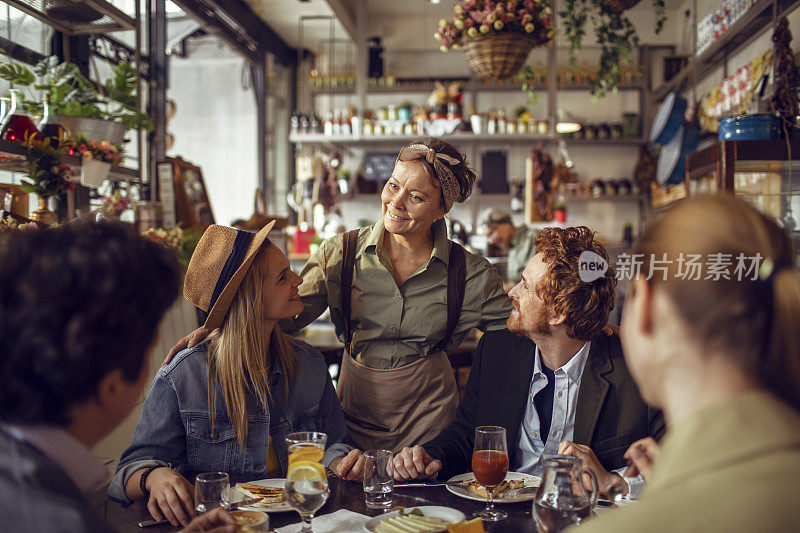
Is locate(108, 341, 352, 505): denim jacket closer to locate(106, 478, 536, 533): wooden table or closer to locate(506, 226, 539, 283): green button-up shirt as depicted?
locate(106, 478, 536, 533): wooden table

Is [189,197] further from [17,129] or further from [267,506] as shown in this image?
[267,506]

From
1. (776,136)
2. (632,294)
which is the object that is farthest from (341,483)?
(776,136)

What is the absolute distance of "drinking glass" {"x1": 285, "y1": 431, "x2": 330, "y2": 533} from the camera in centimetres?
134

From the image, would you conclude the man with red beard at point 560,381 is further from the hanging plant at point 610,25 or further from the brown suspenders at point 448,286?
the hanging plant at point 610,25

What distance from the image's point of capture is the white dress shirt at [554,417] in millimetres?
2014

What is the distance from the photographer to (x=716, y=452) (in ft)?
2.39

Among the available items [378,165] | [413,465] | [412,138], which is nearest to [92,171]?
[413,465]

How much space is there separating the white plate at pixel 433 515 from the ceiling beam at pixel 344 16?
6390 millimetres

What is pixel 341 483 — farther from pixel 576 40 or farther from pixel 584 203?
pixel 584 203

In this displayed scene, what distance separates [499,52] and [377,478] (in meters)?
3.47

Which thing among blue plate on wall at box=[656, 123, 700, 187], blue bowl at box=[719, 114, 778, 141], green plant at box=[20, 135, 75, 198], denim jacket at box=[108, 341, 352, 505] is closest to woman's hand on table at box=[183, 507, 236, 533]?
denim jacket at box=[108, 341, 352, 505]

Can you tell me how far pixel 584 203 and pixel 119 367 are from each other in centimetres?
809

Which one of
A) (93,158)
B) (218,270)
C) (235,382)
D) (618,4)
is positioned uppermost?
(618,4)

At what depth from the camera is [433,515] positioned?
4.81 ft
